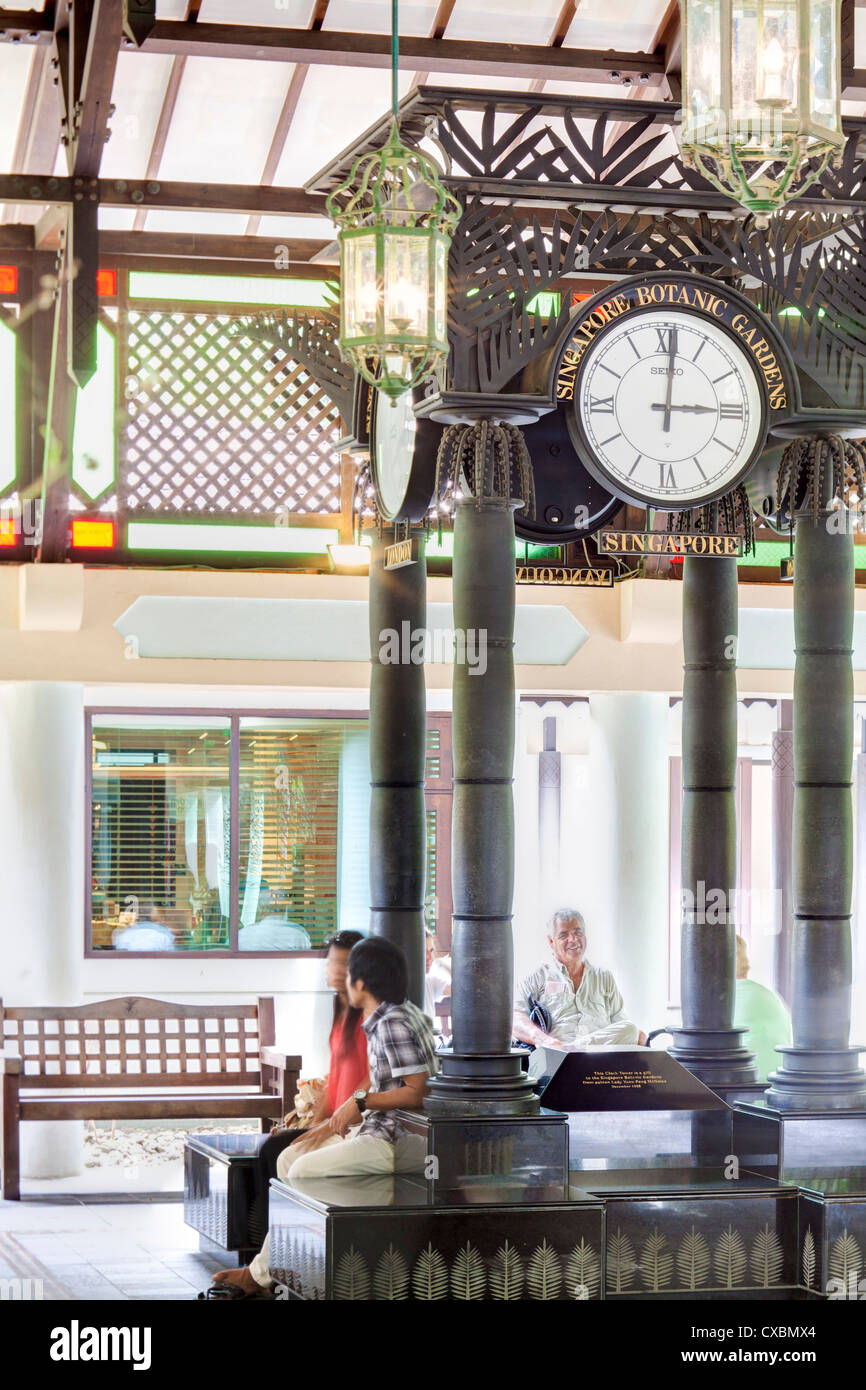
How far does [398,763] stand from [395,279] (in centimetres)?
264

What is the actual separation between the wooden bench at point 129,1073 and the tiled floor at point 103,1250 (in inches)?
17.0

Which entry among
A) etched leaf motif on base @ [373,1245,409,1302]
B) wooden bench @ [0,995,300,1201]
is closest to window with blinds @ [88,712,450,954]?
wooden bench @ [0,995,300,1201]

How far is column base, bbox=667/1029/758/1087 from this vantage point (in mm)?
7652

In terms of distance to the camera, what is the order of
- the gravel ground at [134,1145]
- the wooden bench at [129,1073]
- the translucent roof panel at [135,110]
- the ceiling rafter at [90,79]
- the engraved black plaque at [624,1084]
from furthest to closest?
the gravel ground at [134,1145] → the translucent roof panel at [135,110] → the wooden bench at [129,1073] → the ceiling rafter at [90,79] → the engraved black plaque at [624,1084]

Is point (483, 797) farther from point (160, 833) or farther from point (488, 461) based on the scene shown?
point (160, 833)

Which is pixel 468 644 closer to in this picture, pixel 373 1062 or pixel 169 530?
pixel 373 1062

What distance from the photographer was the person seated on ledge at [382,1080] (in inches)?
256

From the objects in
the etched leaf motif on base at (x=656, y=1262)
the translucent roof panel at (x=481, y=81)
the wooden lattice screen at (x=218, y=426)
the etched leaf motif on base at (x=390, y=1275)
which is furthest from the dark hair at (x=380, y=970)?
the translucent roof panel at (x=481, y=81)

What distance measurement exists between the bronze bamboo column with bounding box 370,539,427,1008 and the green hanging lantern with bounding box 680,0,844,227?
393 centimetres

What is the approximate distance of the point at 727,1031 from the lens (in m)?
7.76

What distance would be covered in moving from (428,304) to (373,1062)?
2480mm

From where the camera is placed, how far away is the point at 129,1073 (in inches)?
403

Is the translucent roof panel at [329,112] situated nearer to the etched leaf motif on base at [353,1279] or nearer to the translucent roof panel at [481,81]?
the translucent roof panel at [481,81]
